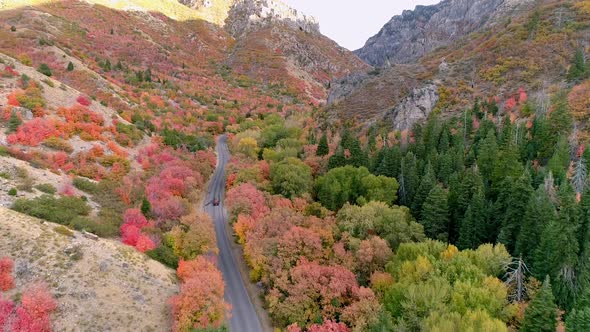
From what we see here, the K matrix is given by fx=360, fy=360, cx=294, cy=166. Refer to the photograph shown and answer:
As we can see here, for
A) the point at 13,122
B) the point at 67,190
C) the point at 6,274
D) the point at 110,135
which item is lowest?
the point at 6,274

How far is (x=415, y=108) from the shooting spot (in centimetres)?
9138

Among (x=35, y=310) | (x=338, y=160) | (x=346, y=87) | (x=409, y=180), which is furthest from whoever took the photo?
(x=346, y=87)

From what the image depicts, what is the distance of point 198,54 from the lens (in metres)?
196

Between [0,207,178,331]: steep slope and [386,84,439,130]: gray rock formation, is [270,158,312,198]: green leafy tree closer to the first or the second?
[0,207,178,331]: steep slope

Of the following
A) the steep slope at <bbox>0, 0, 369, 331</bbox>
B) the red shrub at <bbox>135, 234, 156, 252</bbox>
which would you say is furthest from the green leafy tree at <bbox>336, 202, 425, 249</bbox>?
the red shrub at <bbox>135, 234, 156, 252</bbox>

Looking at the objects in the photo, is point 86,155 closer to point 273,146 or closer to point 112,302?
point 112,302

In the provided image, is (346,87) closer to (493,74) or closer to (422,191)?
(493,74)

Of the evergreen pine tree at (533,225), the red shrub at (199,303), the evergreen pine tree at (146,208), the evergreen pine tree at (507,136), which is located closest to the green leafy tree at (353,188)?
the evergreen pine tree at (507,136)

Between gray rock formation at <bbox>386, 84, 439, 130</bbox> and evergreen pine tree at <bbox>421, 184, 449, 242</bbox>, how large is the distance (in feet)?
126

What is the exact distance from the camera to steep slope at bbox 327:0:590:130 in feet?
288

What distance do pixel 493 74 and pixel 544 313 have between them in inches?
3161

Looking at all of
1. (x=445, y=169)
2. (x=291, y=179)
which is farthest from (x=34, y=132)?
(x=445, y=169)

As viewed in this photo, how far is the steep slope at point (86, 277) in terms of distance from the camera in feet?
114

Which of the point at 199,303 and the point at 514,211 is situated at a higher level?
the point at 514,211
